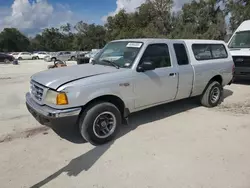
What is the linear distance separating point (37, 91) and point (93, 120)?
1.11 m

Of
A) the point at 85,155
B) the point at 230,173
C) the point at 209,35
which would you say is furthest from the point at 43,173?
the point at 209,35

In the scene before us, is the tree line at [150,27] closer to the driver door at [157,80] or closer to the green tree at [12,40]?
the green tree at [12,40]

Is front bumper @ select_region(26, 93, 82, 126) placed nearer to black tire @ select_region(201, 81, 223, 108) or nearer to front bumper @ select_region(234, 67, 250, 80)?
black tire @ select_region(201, 81, 223, 108)

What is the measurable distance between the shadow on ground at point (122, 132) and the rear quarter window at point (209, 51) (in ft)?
4.60

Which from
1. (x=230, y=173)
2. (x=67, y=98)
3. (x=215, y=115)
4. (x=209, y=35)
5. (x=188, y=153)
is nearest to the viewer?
(x=230, y=173)

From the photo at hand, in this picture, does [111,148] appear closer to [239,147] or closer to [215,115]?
[239,147]

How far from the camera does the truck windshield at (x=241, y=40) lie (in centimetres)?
907

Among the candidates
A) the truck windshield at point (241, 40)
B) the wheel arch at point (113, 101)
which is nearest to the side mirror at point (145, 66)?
the wheel arch at point (113, 101)

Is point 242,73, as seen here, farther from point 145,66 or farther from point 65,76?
point 65,76

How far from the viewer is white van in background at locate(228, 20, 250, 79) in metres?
8.47

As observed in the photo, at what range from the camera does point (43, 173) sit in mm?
3096

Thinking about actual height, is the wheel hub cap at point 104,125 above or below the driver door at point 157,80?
below

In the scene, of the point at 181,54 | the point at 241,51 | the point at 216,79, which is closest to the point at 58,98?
the point at 181,54

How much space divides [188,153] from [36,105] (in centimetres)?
267
